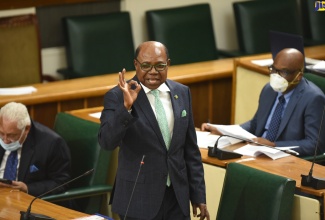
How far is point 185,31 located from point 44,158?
→ 2.86 metres

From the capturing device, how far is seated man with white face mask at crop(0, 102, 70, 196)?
5590mm

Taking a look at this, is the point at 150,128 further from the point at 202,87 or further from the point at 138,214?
the point at 202,87

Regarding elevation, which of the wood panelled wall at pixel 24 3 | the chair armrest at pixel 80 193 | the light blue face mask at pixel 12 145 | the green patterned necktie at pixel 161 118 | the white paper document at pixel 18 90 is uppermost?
the wood panelled wall at pixel 24 3

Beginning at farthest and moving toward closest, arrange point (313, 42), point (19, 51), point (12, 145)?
point (313, 42), point (19, 51), point (12, 145)

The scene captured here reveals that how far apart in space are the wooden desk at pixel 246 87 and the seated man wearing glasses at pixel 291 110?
93cm

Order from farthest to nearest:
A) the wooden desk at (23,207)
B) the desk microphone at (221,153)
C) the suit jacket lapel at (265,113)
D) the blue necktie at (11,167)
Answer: the suit jacket lapel at (265,113), the blue necktie at (11,167), the desk microphone at (221,153), the wooden desk at (23,207)

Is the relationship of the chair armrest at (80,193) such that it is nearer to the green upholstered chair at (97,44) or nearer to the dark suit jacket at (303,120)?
the dark suit jacket at (303,120)

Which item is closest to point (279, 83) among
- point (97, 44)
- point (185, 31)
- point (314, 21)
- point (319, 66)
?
point (319, 66)

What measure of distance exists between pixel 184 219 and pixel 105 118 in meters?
0.63

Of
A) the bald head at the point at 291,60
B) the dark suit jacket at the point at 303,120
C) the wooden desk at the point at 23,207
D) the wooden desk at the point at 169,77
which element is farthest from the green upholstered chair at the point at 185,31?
the wooden desk at the point at 23,207

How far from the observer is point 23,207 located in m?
4.82

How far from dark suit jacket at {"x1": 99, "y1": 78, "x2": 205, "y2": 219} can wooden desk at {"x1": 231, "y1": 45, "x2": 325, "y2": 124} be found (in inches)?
98.9

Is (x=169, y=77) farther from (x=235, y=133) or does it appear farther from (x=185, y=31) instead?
(x=235, y=133)

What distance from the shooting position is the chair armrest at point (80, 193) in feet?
17.8
